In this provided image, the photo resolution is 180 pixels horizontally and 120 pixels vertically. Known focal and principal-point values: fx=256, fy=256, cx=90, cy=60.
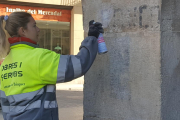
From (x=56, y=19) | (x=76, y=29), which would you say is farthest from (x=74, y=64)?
(x=56, y=19)

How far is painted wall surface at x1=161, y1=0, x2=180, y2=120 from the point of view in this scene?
2.62 m

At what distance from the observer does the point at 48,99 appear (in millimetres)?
1998

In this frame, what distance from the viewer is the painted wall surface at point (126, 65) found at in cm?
261

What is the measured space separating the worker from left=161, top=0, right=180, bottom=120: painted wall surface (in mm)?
898

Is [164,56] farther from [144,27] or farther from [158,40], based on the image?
[144,27]

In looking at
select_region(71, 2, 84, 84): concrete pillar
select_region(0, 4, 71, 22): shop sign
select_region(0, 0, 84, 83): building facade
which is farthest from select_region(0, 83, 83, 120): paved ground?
select_region(0, 4, 71, 22): shop sign

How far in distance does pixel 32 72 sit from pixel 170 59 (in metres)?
1.47

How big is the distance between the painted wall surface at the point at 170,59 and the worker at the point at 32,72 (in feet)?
2.95

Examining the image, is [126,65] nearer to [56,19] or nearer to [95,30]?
[95,30]

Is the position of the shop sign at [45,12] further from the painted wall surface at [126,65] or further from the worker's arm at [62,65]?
the worker's arm at [62,65]

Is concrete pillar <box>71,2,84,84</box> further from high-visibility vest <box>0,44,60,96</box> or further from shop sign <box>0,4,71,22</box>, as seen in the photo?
high-visibility vest <box>0,44,60,96</box>

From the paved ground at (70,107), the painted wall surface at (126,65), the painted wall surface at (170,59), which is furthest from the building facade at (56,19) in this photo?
the painted wall surface at (170,59)

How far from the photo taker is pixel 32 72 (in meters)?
1.94

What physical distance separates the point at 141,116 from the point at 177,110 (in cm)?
41
